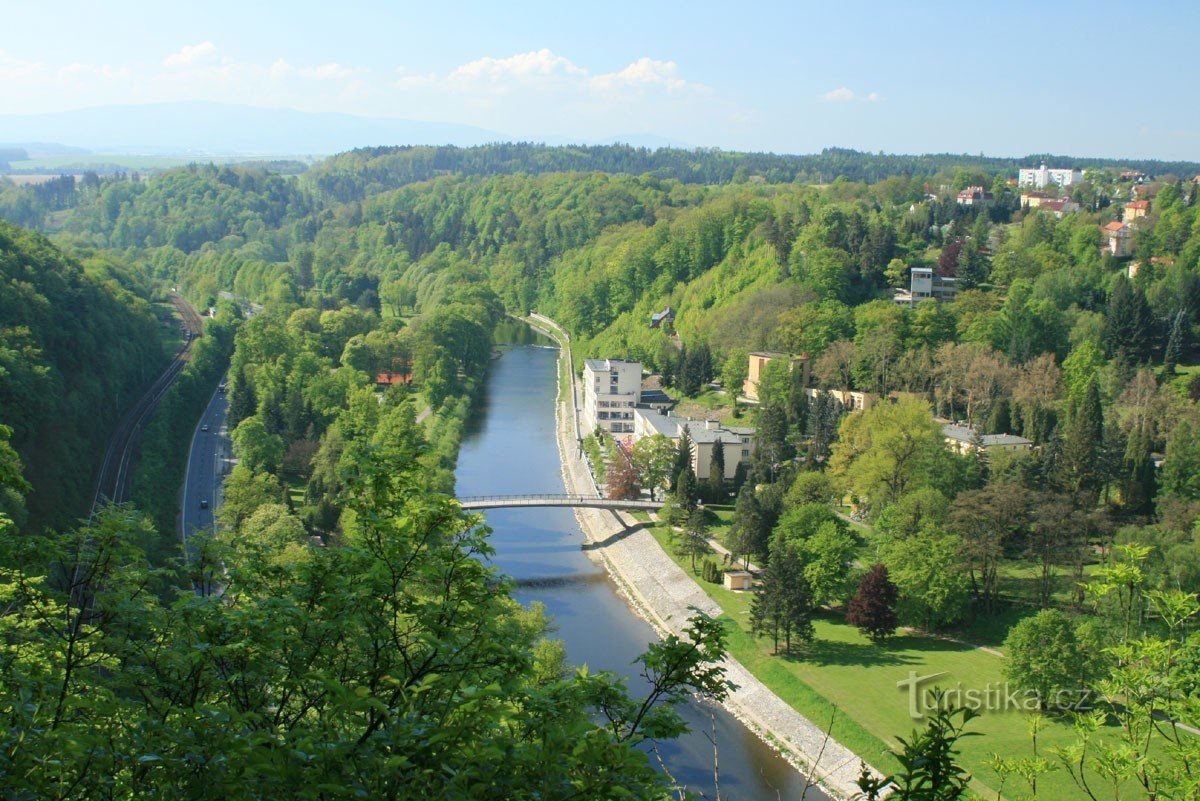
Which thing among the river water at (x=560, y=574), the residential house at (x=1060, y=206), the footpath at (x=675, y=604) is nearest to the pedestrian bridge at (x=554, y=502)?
the footpath at (x=675, y=604)

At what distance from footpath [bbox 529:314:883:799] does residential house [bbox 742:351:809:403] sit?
17.6 ft

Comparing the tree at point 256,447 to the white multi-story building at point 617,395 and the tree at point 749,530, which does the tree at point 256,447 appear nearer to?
the white multi-story building at point 617,395

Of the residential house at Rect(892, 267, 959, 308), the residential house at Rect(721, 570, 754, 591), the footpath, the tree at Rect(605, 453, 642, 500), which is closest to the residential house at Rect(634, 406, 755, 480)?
the tree at Rect(605, 453, 642, 500)

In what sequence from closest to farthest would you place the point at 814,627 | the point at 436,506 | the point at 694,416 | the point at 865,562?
the point at 436,506 → the point at 814,627 → the point at 865,562 → the point at 694,416

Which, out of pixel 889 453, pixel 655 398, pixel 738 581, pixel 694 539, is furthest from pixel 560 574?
pixel 655 398

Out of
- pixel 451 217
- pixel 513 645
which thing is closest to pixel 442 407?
pixel 513 645

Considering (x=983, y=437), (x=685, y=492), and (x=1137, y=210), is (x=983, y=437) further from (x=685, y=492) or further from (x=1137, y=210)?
(x=1137, y=210)

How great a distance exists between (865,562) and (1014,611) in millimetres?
2603

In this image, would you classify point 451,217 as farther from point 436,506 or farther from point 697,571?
point 436,506

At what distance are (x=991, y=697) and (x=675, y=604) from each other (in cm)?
585

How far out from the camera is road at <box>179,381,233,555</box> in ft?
68.6

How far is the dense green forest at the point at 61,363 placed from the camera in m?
18.9

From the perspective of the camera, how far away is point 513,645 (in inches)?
180

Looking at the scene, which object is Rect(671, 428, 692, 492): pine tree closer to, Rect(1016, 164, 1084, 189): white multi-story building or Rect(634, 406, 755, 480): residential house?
Rect(634, 406, 755, 480): residential house
